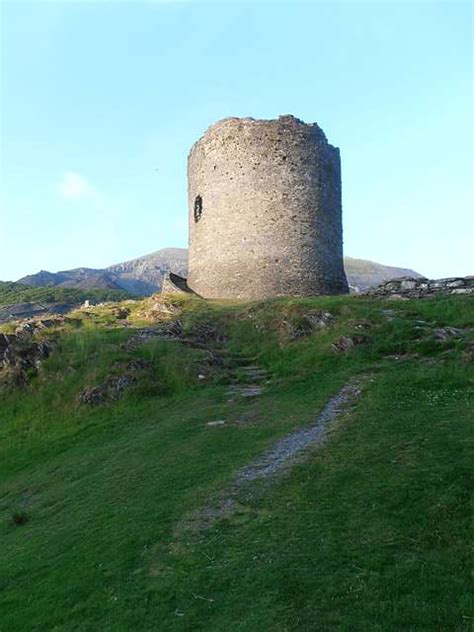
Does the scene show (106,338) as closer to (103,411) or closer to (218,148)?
(103,411)

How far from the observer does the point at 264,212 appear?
3728cm

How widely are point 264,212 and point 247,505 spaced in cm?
2661

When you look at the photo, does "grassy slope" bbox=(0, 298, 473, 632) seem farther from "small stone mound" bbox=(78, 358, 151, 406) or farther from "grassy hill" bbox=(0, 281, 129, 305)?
"grassy hill" bbox=(0, 281, 129, 305)

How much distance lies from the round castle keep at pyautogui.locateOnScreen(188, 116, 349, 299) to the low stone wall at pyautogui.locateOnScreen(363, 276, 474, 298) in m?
5.30

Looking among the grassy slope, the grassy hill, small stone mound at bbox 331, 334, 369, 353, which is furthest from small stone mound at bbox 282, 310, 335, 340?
the grassy hill

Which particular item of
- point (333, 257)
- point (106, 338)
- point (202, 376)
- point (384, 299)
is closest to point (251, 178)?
point (333, 257)

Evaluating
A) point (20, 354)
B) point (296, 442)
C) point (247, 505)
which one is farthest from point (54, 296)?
point (247, 505)

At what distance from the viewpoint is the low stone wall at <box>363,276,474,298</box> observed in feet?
103

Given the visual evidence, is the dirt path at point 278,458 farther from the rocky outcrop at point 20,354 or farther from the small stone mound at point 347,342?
the rocky outcrop at point 20,354

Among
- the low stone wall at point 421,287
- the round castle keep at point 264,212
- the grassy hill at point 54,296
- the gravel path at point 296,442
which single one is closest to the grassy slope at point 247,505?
the gravel path at point 296,442

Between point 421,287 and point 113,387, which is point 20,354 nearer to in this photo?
point 113,387

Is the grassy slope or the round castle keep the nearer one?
the grassy slope

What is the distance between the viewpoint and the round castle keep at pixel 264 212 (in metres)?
37.2

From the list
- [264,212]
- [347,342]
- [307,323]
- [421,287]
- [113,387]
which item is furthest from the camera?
[264,212]
